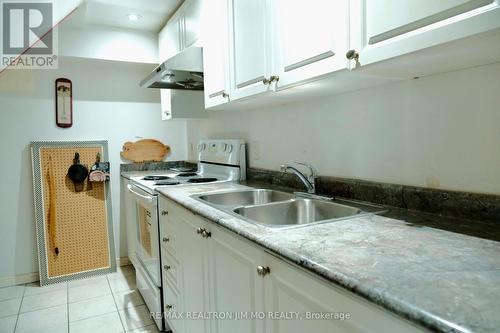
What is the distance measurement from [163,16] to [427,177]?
257 cm

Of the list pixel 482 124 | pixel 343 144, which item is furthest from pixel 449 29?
pixel 343 144

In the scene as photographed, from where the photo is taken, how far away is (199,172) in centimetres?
290

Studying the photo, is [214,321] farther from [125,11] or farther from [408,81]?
[125,11]

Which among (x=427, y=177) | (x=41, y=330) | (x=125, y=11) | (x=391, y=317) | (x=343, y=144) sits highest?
(x=125, y=11)

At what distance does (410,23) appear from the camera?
2.82ft

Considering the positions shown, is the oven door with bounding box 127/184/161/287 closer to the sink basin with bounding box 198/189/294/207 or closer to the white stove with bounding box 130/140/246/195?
the white stove with bounding box 130/140/246/195

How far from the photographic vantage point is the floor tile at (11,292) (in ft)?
8.81

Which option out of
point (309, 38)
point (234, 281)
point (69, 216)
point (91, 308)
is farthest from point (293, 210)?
point (69, 216)

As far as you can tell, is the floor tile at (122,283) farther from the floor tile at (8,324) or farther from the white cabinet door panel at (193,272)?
the white cabinet door panel at (193,272)

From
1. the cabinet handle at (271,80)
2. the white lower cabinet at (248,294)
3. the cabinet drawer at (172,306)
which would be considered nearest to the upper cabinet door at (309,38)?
the cabinet handle at (271,80)

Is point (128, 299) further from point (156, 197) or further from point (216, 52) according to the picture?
point (216, 52)

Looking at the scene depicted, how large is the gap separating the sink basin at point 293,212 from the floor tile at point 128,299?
160 cm

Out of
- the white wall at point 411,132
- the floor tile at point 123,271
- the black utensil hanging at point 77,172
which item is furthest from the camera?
the floor tile at point 123,271

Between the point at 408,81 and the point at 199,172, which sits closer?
the point at 408,81
